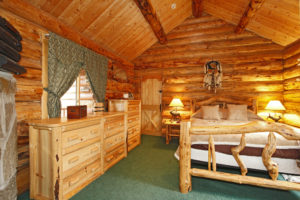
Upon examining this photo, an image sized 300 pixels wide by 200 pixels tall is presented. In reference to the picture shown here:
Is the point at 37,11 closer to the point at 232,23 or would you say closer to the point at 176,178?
the point at 176,178

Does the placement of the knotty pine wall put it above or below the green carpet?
above

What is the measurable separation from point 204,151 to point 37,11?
343 centimetres

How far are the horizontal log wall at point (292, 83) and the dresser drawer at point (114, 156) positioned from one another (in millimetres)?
4249

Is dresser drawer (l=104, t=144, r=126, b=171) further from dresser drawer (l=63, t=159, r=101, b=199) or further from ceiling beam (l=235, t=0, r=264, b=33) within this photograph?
ceiling beam (l=235, t=0, r=264, b=33)

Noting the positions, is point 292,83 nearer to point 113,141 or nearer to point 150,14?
point 150,14

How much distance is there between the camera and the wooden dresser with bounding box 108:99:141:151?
134 inches

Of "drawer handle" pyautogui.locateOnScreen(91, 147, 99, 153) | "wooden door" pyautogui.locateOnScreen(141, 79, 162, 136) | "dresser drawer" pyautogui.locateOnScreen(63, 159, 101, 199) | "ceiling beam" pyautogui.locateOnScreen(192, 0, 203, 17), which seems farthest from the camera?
"wooden door" pyautogui.locateOnScreen(141, 79, 162, 136)

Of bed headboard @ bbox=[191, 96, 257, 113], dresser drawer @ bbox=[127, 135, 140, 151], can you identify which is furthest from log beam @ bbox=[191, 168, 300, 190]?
bed headboard @ bbox=[191, 96, 257, 113]

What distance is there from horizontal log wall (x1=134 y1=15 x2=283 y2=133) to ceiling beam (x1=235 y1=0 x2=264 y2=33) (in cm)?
32

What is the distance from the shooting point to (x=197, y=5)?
3828 millimetres

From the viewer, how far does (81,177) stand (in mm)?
2018

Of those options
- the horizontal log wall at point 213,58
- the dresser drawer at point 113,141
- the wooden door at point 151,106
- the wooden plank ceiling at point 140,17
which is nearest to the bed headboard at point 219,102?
the horizontal log wall at point 213,58

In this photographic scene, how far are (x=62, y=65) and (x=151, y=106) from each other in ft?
10.7

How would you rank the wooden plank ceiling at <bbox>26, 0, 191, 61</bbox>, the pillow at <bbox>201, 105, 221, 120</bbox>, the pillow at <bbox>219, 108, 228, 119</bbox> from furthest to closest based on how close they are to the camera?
the pillow at <bbox>219, 108, 228, 119</bbox>, the pillow at <bbox>201, 105, 221, 120</bbox>, the wooden plank ceiling at <bbox>26, 0, 191, 61</bbox>
